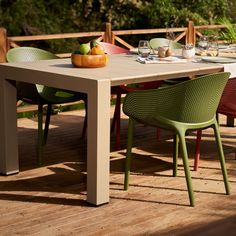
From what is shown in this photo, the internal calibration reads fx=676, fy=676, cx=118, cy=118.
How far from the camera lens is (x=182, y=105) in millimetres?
3885

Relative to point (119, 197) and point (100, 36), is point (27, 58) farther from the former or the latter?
point (100, 36)

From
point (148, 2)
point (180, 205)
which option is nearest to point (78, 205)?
point (180, 205)

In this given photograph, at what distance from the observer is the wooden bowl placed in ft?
13.6

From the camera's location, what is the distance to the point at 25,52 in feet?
16.8

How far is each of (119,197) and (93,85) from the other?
0.75m

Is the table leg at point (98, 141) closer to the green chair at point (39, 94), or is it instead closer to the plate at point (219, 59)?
the green chair at point (39, 94)

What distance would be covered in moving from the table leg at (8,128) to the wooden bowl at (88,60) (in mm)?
486

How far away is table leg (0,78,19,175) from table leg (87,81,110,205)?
78cm

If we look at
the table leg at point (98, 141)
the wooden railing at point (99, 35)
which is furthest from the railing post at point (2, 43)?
the table leg at point (98, 141)

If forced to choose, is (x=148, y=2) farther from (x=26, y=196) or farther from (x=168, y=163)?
(x=26, y=196)

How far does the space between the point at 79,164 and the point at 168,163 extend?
2.10 feet

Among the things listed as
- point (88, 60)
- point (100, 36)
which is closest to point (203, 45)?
point (88, 60)

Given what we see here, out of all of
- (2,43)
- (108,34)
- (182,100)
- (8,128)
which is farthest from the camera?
(108,34)

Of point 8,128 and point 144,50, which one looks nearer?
point 8,128
